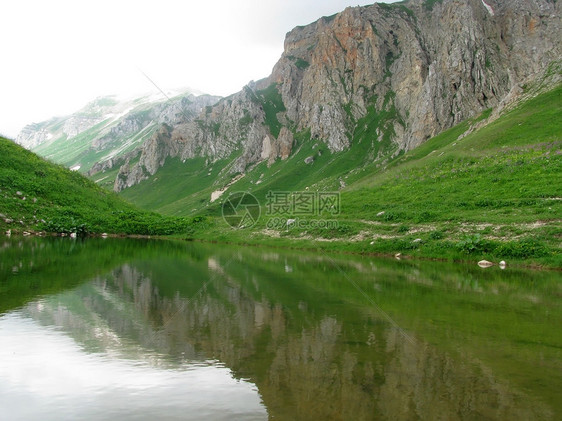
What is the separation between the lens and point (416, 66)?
15588 centimetres

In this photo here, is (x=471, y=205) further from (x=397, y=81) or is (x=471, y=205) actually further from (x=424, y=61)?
(x=397, y=81)

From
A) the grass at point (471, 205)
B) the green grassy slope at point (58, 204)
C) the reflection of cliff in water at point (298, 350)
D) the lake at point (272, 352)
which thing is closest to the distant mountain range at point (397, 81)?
the grass at point (471, 205)

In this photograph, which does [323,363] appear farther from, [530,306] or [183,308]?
[530,306]

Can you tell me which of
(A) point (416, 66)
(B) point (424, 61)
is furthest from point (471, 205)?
(B) point (424, 61)

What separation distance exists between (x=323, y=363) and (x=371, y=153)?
149 metres

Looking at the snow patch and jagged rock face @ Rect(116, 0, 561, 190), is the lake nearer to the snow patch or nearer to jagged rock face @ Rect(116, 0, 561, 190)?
jagged rock face @ Rect(116, 0, 561, 190)

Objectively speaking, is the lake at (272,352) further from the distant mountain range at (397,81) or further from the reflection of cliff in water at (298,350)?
the distant mountain range at (397,81)

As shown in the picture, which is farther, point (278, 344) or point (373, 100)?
point (373, 100)

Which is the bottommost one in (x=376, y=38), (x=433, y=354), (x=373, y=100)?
(x=433, y=354)

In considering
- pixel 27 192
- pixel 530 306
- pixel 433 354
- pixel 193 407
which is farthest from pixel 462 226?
pixel 27 192

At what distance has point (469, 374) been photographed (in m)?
9.08

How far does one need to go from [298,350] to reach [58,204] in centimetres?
6929

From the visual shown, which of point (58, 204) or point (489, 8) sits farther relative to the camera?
point (489, 8)

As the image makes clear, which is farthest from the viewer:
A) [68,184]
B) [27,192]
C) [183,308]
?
[68,184]
